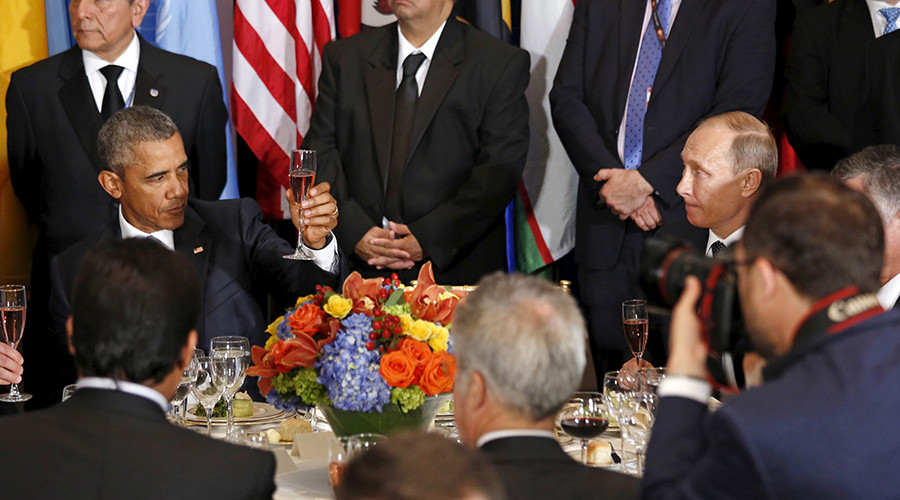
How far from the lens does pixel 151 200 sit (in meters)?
3.63

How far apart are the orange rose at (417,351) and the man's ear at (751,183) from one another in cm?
161

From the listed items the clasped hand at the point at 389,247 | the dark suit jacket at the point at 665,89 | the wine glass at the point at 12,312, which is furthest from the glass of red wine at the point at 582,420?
A: the clasped hand at the point at 389,247

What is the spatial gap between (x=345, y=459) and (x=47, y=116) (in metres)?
3.11

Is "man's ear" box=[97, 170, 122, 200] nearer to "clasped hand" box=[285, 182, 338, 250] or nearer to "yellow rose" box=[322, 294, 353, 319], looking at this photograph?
"clasped hand" box=[285, 182, 338, 250]

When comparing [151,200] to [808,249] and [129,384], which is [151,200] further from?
[808,249]

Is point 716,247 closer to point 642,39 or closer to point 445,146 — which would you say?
point 642,39

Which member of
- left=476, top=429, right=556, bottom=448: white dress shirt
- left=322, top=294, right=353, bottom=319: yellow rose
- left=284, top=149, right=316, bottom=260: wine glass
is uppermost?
left=284, top=149, right=316, bottom=260: wine glass

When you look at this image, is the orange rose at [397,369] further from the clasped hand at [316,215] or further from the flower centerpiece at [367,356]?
the clasped hand at [316,215]

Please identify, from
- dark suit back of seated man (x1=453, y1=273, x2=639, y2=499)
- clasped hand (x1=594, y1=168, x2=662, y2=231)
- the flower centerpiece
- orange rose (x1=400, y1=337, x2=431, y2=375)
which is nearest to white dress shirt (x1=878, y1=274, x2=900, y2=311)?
clasped hand (x1=594, y1=168, x2=662, y2=231)

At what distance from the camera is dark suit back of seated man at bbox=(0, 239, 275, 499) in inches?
68.7

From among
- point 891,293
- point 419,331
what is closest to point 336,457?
point 419,331

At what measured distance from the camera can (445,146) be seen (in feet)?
14.8

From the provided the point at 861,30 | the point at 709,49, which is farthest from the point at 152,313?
the point at 861,30

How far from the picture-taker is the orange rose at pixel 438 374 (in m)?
2.34
